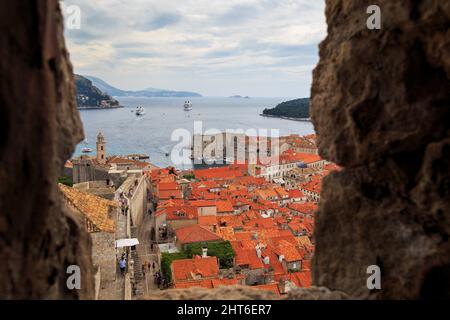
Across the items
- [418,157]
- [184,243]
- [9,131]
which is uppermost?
[9,131]

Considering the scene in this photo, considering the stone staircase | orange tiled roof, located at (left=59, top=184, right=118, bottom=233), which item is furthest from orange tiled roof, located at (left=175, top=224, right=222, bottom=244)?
orange tiled roof, located at (left=59, top=184, right=118, bottom=233)

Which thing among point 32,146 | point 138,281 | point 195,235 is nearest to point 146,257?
point 195,235

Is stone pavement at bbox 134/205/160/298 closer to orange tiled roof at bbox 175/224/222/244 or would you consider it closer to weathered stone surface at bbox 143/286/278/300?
orange tiled roof at bbox 175/224/222/244

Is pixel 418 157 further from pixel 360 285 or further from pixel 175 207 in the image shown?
pixel 175 207
